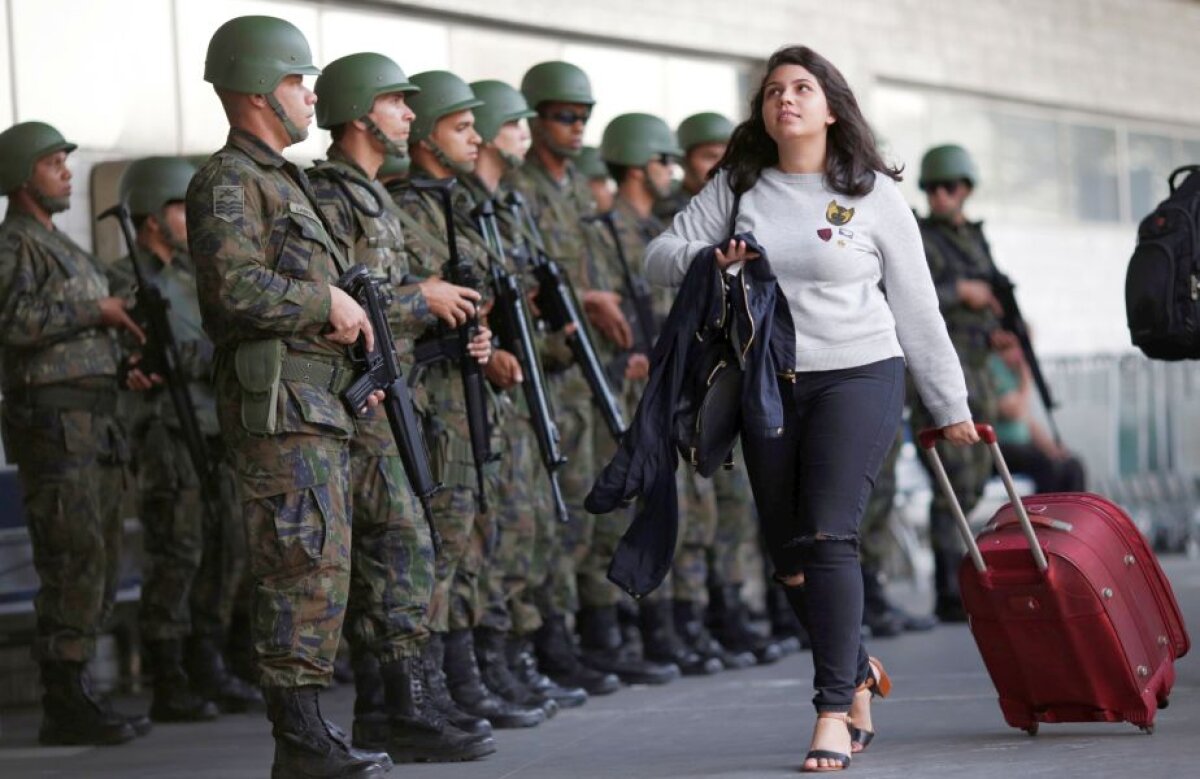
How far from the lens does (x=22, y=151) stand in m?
7.66

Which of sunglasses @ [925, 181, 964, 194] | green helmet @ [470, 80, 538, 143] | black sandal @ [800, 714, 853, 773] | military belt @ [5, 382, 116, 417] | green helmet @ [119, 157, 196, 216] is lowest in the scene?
black sandal @ [800, 714, 853, 773]

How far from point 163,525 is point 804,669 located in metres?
2.67

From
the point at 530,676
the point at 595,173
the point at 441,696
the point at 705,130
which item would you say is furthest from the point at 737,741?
the point at 595,173

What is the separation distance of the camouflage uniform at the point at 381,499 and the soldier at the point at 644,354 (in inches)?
96.7

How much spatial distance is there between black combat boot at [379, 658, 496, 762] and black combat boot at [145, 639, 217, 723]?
1986mm

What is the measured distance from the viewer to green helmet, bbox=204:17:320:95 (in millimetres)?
5703

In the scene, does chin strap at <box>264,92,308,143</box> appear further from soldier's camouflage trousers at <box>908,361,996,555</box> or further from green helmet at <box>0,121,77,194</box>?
soldier's camouflage trousers at <box>908,361,996,555</box>

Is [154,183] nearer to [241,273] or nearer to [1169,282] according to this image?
[241,273]

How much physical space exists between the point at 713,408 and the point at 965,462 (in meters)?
5.16

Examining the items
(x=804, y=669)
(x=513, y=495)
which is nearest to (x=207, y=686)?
(x=513, y=495)

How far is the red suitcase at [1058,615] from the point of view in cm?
586

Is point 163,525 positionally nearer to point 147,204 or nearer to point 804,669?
point 147,204

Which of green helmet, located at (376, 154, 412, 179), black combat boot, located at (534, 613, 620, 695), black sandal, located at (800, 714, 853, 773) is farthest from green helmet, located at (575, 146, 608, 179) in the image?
black sandal, located at (800, 714, 853, 773)

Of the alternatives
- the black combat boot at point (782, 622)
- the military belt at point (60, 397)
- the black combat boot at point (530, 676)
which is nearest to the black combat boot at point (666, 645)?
the black combat boot at point (782, 622)
